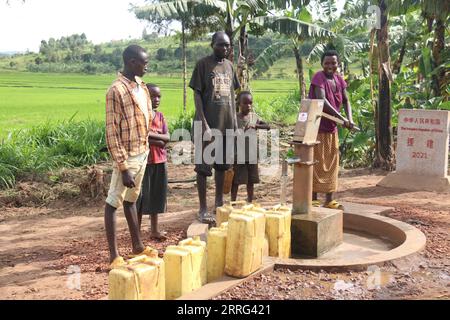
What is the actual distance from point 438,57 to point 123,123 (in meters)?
7.62

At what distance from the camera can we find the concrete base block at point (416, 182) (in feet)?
22.7

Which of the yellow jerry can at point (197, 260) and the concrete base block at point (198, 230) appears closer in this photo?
the yellow jerry can at point (197, 260)

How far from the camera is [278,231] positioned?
149 inches

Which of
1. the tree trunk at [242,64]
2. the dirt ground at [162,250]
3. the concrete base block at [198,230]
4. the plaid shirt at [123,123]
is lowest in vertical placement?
the dirt ground at [162,250]

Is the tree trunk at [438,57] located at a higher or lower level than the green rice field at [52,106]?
higher

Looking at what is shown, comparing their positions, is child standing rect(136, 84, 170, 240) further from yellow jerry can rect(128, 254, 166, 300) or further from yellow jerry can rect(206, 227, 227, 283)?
yellow jerry can rect(128, 254, 166, 300)

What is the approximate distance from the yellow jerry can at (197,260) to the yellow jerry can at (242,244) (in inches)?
6.8

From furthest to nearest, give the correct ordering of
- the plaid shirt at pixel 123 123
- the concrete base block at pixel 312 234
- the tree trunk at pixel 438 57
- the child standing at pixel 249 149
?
the tree trunk at pixel 438 57, the child standing at pixel 249 149, the concrete base block at pixel 312 234, the plaid shirt at pixel 123 123

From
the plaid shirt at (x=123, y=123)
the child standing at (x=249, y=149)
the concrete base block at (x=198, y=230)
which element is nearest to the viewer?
the plaid shirt at (x=123, y=123)

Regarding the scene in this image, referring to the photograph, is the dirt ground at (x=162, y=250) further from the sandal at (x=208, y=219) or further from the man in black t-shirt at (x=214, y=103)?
the man in black t-shirt at (x=214, y=103)

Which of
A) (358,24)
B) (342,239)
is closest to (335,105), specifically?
(342,239)

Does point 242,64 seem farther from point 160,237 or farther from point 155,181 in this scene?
point 160,237

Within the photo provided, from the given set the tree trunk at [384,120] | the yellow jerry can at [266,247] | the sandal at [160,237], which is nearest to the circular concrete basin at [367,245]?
the yellow jerry can at [266,247]

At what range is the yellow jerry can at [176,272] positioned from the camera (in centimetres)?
297
